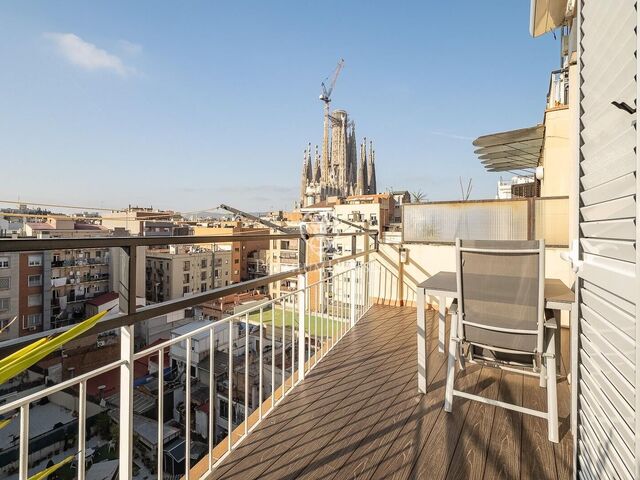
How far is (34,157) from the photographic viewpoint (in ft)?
51.5

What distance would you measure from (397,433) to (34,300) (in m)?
6.05

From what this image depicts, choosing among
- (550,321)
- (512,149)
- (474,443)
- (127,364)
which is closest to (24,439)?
(127,364)

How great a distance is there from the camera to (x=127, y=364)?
116cm

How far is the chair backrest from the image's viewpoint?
1719 mm

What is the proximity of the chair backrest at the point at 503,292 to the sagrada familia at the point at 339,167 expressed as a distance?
174 feet

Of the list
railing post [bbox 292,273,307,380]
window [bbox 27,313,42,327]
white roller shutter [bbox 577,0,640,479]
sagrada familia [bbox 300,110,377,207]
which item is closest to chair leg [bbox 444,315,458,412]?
white roller shutter [bbox 577,0,640,479]

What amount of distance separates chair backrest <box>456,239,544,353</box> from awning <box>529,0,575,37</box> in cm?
373

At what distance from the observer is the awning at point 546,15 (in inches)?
151

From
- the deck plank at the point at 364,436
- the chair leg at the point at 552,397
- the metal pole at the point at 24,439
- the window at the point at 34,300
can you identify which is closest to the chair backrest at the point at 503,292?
the chair leg at the point at 552,397

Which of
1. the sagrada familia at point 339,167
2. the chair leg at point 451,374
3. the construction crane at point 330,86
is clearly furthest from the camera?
the construction crane at point 330,86

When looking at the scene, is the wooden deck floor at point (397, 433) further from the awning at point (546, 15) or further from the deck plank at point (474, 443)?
the awning at point (546, 15)

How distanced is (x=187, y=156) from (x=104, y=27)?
14097 mm

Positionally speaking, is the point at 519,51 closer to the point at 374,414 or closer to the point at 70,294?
the point at 374,414

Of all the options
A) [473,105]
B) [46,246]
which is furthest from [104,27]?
[46,246]
